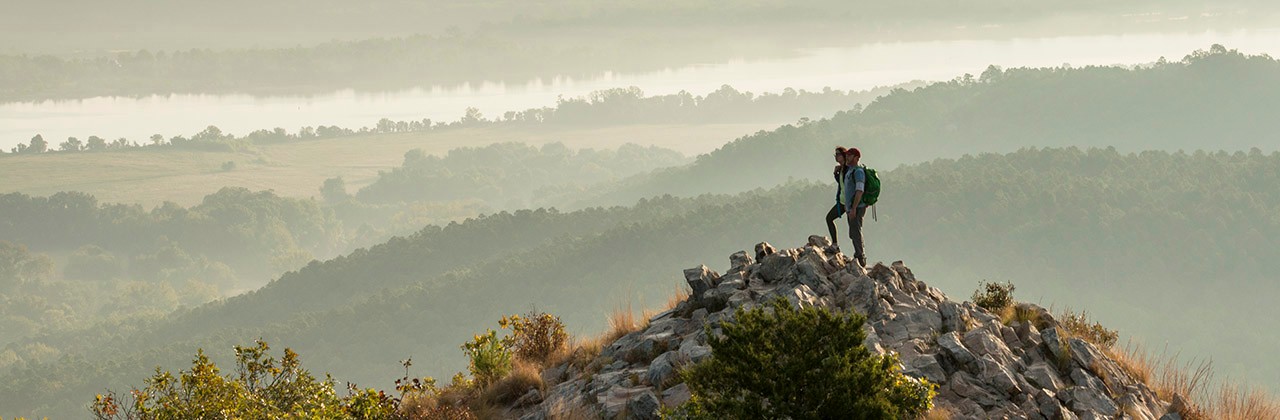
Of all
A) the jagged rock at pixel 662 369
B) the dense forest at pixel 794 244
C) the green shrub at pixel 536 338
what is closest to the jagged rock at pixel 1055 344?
the jagged rock at pixel 662 369

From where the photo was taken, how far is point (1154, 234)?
17200 centimetres

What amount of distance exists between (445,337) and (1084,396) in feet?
469

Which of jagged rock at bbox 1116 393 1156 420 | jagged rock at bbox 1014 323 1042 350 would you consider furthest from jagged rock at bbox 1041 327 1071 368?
jagged rock at bbox 1116 393 1156 420

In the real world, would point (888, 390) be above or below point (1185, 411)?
above

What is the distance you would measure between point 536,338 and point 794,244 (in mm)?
144110

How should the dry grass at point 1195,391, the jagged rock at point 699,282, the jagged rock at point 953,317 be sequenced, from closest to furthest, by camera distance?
the dry grass at point 1195,391, the jagged rock at point 953,317, the jagged rock at point 699,282

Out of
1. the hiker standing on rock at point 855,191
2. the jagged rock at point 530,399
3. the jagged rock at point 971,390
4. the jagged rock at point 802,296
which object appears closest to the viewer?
the jagged rock at point 971,390

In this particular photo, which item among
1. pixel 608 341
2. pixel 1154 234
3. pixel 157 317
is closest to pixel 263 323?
pixel 157 317

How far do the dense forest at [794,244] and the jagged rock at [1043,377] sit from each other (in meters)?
126

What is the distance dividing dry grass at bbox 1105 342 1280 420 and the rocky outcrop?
1.55 feet

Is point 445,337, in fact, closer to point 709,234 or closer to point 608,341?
point 709,234

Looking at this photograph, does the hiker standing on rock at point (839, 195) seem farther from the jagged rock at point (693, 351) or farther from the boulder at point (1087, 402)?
the boulder at point (1087, 402)

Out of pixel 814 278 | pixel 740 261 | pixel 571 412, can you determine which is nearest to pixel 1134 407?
pixel 814 278

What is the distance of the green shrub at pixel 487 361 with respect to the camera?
18.1 m
